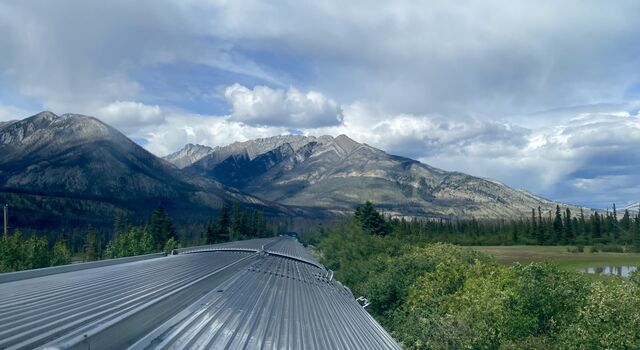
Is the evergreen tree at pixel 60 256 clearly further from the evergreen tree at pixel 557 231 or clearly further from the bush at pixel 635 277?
the evergreen tree at pixel 557 231


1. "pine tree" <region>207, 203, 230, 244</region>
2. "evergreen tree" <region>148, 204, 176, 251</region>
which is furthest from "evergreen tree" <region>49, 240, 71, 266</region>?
"pine tree" <region>207, 203, 230, 244</region>

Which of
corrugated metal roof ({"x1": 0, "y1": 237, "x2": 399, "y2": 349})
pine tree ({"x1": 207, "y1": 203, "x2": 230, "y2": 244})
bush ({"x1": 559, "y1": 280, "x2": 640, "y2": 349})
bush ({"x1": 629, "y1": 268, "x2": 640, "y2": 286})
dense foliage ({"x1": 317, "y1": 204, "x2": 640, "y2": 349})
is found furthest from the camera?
pine tree ({"x1": 207, "y1": 203, "x2": 230, "y2": 244})

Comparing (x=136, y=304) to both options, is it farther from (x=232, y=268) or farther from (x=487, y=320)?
(x=487, y=320)

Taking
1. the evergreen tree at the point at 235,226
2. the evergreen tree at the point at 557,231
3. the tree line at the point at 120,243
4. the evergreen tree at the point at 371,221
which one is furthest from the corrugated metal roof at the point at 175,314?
the evergreen tree at the point at 557,231

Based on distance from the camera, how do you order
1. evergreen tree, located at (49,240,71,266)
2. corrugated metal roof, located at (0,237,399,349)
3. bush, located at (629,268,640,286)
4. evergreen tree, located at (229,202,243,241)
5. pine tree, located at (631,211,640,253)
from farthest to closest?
evergreen tree, located at (229,202,243,241) < pine tree, located at (631,211,640,253) < evergreen tree, located at (49,240,71,266) < bush, located at (629,268,640,286) < corrugated metal roof, located at (0,237,399,349)

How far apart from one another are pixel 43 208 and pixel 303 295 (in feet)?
640

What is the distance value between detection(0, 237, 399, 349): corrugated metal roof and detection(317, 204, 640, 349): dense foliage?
5576mm

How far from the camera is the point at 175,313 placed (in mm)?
11031

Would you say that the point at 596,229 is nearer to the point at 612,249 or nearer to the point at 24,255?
the point at 612,249

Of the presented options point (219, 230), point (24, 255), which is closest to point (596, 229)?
point (219, 230)

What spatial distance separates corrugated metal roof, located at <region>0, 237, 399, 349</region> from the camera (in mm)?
8055

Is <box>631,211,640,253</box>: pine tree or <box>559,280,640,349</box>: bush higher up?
<box>631,211,640,253</box>: pine tree

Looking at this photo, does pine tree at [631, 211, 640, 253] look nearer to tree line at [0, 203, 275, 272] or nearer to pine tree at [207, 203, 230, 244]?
tree line at [0, 203, 275, 272]

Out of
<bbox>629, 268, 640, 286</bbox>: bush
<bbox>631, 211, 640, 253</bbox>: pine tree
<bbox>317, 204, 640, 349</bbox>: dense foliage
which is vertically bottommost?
<bbox>317, 204, 640, 349</bbox>: dense foliage
